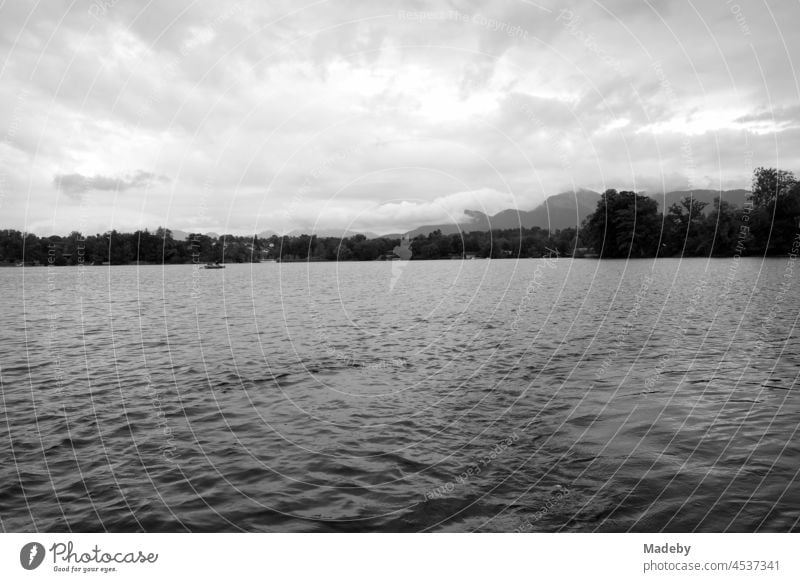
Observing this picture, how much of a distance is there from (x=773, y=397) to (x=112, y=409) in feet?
73.2

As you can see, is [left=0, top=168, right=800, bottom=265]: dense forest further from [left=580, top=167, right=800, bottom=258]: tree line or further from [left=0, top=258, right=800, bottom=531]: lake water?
[left=0, top=258, right=800, bottom=531]: lake water

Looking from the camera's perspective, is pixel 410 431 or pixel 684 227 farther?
pixel 684 227

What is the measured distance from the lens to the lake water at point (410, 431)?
380 inches

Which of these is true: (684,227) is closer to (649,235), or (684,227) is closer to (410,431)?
(649,235)

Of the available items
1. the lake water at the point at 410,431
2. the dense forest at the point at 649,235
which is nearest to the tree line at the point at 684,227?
the dense forest at the point at 649,235

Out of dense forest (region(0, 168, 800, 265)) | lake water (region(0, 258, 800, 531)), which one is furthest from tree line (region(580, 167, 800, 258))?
lake water (region(0, 258, 800, 531))

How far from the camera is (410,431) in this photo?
14.2 m

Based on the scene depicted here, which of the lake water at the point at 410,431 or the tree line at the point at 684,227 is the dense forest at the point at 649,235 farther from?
the lake water at the point at 410,431

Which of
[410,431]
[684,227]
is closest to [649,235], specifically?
[684,227]

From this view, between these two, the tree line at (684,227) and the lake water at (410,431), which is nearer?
the lake water at (410,431)

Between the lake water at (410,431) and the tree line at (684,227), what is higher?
the tree line at (684,227)

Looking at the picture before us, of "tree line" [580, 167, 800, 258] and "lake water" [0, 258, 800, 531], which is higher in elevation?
"tree line" [580, 167, 800, 258]

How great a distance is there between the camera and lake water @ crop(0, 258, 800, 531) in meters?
9.64
